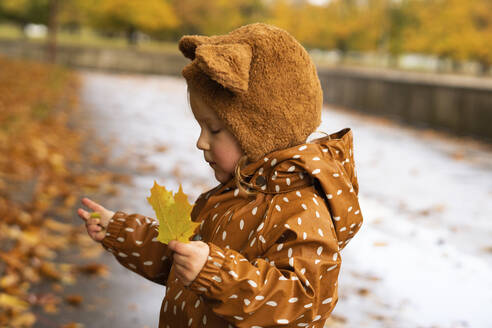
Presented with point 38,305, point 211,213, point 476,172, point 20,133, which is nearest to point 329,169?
point 211,213

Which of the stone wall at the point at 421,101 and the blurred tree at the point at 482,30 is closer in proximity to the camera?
the stone wall at the point at 421,101

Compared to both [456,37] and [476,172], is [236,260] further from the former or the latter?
[456,37]

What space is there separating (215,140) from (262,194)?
20 cm

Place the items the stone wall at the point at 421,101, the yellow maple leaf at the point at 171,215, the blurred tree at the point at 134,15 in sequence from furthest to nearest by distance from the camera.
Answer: the blurred tree at the point at 134,15
the stone wall at the point at 421,101
the yellow maple leaf at the point at 171,215

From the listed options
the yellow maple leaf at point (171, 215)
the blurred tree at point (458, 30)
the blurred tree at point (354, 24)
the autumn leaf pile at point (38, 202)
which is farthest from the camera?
the blurred tree at point (354, 24)

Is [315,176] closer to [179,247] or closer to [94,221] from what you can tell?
[179,247]

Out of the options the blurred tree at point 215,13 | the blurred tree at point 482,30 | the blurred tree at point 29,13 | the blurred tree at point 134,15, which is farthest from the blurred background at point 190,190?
the blurred tree at point 29,13

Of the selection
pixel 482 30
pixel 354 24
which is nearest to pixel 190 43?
pixel 482 30

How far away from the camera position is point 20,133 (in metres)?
7.48

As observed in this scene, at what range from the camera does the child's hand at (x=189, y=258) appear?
4.68 feet

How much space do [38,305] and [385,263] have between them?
2.58 metres

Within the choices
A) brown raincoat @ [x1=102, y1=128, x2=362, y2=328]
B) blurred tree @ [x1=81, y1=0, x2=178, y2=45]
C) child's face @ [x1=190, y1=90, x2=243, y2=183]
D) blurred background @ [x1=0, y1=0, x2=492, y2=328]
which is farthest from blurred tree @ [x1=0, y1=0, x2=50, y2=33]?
child's face @ [x1=190, y1=90, x2=243, y2=183]

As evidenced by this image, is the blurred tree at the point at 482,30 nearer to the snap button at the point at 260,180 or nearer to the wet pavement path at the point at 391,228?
the wet pavement path at the point at 391,228

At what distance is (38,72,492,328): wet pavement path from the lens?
3854 millimetres
